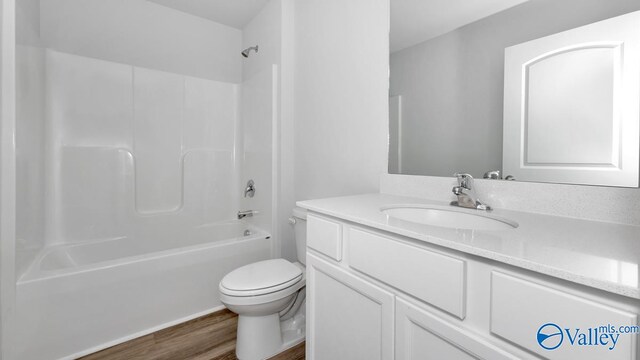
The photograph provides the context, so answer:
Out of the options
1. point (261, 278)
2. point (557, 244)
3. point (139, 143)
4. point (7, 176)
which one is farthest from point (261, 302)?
point (139, 143)

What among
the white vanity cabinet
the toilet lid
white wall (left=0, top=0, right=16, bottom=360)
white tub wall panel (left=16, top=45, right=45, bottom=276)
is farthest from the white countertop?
white tub wall panel (left=16, top=45, right=45, bottom=276)

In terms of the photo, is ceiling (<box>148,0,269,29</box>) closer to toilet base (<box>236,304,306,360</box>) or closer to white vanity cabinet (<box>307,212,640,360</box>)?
white vanity cabinet (<box>307,212,640,360</box>)

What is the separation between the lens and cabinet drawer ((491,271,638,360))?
409 millimetres

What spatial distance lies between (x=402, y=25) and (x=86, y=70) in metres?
2.30

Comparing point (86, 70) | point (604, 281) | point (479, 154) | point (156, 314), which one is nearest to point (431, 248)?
point (604, 281)

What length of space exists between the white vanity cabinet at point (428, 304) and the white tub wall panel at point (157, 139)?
180 cm

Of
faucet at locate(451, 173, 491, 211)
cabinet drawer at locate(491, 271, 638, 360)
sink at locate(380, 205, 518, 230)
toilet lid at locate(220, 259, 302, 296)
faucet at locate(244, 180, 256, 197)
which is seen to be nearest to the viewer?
cabinet drawer at locate(491, 271, 638, 360)

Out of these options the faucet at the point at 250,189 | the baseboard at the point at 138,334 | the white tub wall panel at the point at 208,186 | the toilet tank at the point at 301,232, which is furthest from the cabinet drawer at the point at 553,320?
the white tub wall panel at the point at 208,186

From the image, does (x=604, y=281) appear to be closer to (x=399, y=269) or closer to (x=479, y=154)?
(x=399, y=269)

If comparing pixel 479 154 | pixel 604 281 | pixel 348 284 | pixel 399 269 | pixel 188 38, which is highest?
pixel 188 38

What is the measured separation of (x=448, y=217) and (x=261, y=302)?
964 millimetres

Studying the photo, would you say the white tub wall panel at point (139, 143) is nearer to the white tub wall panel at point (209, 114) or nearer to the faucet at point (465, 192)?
the white tub wall panel at point (209, 114)

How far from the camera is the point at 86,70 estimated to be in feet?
6.57

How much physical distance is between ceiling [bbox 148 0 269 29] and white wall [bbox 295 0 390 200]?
529 mm
